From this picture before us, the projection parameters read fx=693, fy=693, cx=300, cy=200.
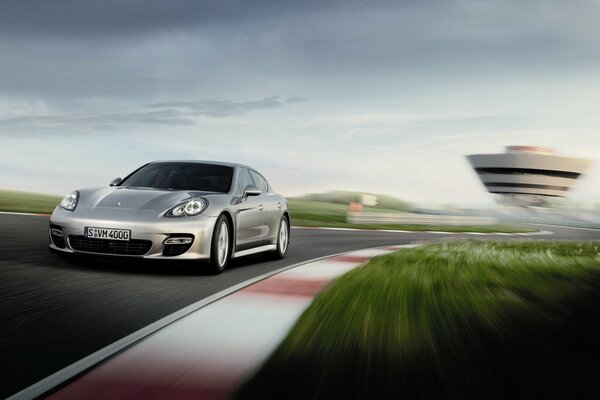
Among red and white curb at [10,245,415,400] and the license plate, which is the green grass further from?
red and white curb at [10,245,415,400]

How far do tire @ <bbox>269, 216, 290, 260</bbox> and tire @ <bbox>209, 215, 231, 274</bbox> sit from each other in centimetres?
196

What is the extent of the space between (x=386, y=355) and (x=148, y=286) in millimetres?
3351

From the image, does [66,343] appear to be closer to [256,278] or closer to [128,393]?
[128,393]

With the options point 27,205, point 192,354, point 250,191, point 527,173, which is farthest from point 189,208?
point 527,173

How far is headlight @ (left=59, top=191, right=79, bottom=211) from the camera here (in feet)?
25.6

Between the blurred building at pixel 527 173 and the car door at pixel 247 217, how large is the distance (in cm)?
10207

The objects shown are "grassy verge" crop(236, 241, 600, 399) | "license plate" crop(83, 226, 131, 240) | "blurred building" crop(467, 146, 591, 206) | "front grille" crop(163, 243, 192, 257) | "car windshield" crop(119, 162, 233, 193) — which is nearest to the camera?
"grassy verge" crop(236, 241, 600, 399)

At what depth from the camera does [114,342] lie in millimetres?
4172

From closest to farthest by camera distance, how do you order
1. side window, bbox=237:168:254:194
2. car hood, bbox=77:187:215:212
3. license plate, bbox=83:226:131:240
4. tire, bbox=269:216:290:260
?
license plate, bbox=83:226:131:240 → car hood, bbox=77:187:215:212 → side window, bbox=237:168:254:194 → tire, bbox=269:216:290:260

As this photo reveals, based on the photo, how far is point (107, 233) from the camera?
24.3 feet

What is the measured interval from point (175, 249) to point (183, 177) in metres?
1.71

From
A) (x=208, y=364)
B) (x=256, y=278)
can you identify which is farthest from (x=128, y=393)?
(x=256, y=278)

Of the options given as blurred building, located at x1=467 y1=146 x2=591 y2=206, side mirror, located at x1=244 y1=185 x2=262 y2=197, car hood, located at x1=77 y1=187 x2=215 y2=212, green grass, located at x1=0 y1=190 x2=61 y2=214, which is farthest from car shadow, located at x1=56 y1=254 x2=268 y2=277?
blurred building, located at x1=467 y1=146 x2=591 y2=206

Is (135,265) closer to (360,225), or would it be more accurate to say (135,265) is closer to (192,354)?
(192,354)
